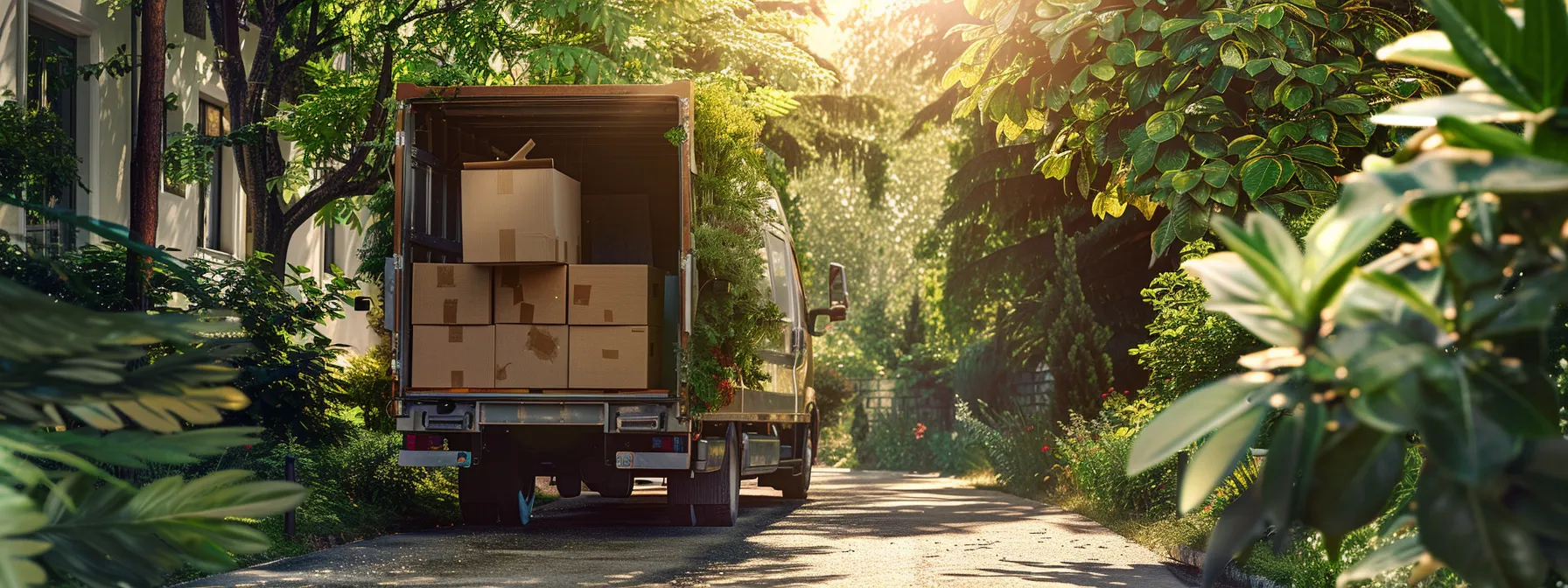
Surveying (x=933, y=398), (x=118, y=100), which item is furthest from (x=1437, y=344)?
(x=933, y=398)

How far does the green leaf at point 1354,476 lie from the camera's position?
3.76 ft

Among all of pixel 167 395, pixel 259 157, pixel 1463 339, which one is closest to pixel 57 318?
pixel 167 395

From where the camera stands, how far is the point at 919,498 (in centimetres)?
1778

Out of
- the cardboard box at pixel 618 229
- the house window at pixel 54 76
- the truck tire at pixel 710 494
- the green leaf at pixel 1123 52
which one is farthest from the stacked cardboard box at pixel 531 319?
the green leaf at pixel 1123 52

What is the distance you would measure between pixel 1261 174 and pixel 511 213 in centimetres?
597

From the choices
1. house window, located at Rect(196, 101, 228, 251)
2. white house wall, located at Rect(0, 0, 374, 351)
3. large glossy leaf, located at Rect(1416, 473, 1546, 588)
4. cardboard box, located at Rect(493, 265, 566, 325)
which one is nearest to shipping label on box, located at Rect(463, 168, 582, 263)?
cardboard box, located at Rect(493, 265, 566, 325)

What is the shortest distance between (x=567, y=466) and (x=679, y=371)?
1.87 m

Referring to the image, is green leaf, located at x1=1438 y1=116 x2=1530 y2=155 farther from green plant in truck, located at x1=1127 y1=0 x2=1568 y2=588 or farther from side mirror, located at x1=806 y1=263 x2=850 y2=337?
side mirror, located at x1=806 y1=263 x2=850 y2=337

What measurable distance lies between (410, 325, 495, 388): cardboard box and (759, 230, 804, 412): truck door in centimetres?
253

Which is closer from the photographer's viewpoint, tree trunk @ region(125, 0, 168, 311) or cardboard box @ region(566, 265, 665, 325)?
tree trunk @ region(125, 0, 168, 311)

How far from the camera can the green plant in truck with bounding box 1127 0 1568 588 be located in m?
1.11

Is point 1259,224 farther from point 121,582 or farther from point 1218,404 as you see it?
point 121,582

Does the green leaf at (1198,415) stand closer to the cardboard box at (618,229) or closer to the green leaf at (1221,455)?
the green leaf at (1221,455)

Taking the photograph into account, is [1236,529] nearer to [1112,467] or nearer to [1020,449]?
[1112,467]
